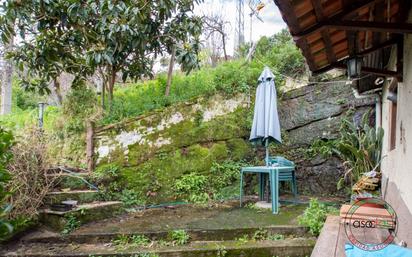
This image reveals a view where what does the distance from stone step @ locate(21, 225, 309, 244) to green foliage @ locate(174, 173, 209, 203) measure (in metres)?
1.73

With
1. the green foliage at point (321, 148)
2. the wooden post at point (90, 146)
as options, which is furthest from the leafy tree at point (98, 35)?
the green foliage at point (321, 148)

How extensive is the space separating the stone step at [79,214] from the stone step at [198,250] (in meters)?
0.49

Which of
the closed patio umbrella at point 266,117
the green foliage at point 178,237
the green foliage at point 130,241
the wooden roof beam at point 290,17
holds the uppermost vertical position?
the wooden roof beam at point 290,17

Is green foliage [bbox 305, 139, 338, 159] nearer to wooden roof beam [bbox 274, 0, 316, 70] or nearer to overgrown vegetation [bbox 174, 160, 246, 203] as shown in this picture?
overgrown vegetation [bbox 174, 160, 246, 203]

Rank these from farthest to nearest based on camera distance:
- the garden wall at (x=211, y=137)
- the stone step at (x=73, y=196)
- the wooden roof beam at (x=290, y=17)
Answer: the garden wall at (x=211, y=137) < the stone step at (x=73, y=196) < the wooden roof beam at (x=290, y=17)

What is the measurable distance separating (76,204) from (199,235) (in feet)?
6.41

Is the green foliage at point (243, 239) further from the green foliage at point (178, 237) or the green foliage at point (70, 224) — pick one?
the green foliage at point (70, 224)

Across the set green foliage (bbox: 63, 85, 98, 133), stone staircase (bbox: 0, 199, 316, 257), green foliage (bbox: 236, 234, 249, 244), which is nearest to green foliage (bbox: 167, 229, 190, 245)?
stone staircase (bbox: 0, 199, 316, 257)

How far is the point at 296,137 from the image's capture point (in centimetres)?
646

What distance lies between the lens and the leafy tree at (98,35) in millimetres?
5246

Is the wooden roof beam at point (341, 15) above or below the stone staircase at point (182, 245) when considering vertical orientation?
above

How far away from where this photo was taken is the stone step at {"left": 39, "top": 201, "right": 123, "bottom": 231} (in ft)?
14.5

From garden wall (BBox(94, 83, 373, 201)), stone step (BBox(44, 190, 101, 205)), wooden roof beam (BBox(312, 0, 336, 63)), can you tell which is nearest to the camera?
wooden roof beam (BBox(312, 0, 336, 63))

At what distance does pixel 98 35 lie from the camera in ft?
19.9
